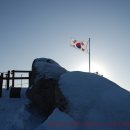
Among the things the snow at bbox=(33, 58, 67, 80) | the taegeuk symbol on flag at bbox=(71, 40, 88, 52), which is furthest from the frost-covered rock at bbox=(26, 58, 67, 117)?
the taegeuk symbol on flag at bbox=(71, 40, 88, 52)

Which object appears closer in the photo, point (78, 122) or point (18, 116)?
point (78, 122)

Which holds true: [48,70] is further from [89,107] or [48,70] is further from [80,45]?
[80,45]

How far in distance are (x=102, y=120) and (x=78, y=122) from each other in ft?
3.02

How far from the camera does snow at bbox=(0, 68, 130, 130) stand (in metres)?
11.7

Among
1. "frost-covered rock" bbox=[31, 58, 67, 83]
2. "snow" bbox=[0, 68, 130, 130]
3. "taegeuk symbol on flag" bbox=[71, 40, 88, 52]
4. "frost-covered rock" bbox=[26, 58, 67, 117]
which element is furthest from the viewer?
"taegeuk symbol on flag" bbox=[71, 40, 88, 52]

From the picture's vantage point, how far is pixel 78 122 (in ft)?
39.0

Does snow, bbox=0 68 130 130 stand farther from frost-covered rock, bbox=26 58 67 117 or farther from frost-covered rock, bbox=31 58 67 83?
frost-covered rock, bbox=31 58 67 83

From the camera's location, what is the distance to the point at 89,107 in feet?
41.1

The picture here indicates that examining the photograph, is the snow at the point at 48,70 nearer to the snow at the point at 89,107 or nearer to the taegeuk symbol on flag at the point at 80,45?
the snow at the point at 89,107

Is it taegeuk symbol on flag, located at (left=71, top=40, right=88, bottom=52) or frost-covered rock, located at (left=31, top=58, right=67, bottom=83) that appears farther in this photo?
taegeuk symbol on flag, located at (left=71, top=40, right=88, bottom=52)

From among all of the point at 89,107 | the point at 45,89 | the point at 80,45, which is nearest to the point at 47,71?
the point at 45,89

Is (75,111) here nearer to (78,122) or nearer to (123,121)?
(78,122)

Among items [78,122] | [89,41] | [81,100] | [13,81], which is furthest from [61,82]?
[89,41]

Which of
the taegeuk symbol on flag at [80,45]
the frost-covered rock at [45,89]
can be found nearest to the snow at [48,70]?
the frost-covered rock at [45,89]
